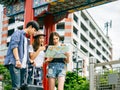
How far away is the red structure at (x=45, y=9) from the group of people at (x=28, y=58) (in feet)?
18.3

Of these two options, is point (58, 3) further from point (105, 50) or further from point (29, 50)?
point (105, 50)

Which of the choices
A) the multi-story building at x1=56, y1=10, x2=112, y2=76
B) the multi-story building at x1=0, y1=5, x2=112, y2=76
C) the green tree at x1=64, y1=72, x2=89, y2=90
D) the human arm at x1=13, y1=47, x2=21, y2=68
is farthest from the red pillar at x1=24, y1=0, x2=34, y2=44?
the multi-story building at x1=56, y1=10, x2=112, y2=76

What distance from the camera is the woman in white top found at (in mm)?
5805

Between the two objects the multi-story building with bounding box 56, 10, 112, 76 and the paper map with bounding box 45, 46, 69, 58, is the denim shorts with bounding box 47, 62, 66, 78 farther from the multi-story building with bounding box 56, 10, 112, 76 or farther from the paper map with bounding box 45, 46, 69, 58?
the multi-story building with bounding box 56, 10, 112, 76

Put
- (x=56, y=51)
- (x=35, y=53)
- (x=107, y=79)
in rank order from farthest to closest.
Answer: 1. (x=107, y=79)
2. (x=56, y=51)
3. (x=35, y=53)

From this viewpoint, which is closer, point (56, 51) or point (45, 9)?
point (56, 51)

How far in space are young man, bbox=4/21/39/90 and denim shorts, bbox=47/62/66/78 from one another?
81cm

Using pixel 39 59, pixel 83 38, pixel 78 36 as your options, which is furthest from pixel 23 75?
pixel 83 38

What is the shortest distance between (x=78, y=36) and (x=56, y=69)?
42.8m

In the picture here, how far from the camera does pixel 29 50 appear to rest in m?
5.73

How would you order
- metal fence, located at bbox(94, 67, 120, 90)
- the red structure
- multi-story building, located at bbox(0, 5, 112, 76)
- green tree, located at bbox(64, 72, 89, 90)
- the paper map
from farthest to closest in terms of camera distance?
multi-story building, located at bbox(0, 5, 112, 76) < green tree, located at bbox(64, 72, 89, 90) < the red structure < metal fence, located at bbox(94, 67, 120, 90) < the paper map

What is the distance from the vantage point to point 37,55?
232 inches

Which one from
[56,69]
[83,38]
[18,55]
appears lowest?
[56,69]

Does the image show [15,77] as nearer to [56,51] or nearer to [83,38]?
[56,51]
